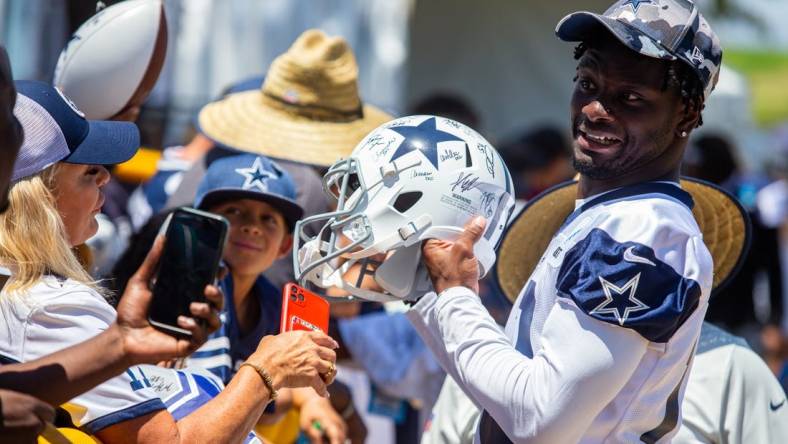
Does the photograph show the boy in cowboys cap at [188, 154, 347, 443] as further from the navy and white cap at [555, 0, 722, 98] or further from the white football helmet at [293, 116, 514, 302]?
the navy and white cap at [555, 0, 722, 98]

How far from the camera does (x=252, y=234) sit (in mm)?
4152

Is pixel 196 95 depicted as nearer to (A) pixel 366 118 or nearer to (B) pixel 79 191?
(A) pixel 366 118

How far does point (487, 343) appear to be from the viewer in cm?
276

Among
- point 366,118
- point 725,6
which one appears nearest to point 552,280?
point 366,118

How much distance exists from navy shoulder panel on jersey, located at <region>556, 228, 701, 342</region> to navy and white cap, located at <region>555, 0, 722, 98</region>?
50cm

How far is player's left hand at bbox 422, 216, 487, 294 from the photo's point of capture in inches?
113

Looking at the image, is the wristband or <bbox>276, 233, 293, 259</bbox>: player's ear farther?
the wristband

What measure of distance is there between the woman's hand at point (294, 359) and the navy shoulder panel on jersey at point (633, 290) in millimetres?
632

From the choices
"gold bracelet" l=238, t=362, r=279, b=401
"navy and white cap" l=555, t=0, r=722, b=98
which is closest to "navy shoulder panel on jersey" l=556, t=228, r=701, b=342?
"navy and white cap" l=555, t=0, r=722, b=98

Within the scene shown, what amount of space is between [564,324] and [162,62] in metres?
2.42

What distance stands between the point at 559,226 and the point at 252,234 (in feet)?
3.58

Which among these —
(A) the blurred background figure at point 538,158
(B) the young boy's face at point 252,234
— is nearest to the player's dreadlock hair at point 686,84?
(B) the young boy's face at point 252,234

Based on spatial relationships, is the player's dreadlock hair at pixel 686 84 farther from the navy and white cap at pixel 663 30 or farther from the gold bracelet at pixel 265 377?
the gold bracelet at pixel 265 377

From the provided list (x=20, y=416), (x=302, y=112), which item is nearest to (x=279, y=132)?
(x=302, y=112)
